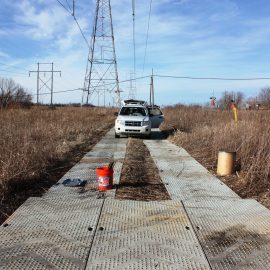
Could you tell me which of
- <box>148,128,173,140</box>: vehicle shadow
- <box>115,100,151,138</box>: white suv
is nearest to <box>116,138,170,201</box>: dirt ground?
<box>115,100,151,138</box>: white suv

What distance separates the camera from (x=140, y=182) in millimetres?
8141

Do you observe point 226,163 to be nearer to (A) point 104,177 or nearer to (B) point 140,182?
(B) point 140,182

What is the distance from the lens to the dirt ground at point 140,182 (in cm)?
708

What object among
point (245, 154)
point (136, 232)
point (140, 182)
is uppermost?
point (245, 154)

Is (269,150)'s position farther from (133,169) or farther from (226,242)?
(226,242)

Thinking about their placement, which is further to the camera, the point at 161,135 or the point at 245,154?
the point at 161,135

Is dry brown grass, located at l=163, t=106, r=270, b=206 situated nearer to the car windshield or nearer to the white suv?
the white suv

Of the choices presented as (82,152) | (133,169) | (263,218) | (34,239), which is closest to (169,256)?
(34,239)

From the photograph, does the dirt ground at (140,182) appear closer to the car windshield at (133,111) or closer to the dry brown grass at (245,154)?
the dry brown grass at (245,154)

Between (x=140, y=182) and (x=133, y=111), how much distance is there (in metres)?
12.5

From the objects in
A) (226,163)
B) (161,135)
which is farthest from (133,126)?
(226,163)

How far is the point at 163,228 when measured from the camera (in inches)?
211

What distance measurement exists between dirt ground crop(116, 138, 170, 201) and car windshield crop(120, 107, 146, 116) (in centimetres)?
860

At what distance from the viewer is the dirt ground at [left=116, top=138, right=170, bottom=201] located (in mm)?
7082
